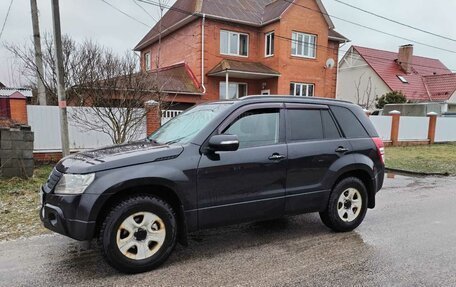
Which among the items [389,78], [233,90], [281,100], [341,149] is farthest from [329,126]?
[389,78]

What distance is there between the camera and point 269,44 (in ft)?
68.5

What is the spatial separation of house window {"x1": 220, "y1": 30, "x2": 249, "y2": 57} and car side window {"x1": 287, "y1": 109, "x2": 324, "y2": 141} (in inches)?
636

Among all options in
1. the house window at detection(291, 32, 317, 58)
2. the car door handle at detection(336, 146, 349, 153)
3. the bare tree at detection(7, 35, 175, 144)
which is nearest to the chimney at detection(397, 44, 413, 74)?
the house window at detection(291, 32, 317, 58)

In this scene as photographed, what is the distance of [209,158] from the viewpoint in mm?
3854

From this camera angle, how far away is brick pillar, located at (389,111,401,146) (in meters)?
17.7

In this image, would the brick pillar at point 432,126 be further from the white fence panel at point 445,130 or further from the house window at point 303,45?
the house window at point 303,45

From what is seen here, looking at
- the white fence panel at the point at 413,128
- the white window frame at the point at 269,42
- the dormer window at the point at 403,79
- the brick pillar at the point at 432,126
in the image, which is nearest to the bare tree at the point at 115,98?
the white window frame at the point at 269,42

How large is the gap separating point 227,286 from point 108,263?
123cm

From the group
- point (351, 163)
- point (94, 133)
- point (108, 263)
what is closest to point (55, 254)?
point (108, 263)

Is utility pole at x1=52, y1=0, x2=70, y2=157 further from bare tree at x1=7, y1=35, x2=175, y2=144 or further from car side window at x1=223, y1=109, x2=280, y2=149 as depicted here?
car side window at x1=223, y1=109, x2=280, y2=149

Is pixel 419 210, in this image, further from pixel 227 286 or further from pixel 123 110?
pixel 123 110

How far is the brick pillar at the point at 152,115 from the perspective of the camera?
1080 centimetres

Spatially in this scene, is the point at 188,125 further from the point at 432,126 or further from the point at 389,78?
the point at 389,78

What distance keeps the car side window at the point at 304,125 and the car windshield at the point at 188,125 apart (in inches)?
35.0
